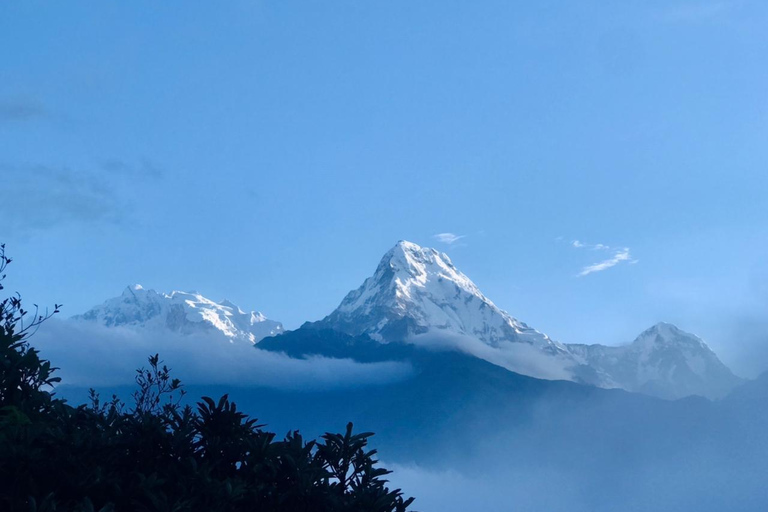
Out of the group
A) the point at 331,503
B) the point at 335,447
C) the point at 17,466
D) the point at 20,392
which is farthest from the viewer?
the point at 20,392

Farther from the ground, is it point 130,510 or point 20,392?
point 20,392

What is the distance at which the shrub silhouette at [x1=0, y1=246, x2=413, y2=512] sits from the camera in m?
19.0

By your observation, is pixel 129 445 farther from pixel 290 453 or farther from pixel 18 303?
pixel 18 303

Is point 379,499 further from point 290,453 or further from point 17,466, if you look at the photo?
point 17,466

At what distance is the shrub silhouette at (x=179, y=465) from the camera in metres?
19.0

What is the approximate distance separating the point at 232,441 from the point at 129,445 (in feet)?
8.14

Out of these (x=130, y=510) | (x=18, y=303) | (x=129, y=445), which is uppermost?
(x=18, y=303)

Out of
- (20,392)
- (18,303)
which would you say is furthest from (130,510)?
(18,303)

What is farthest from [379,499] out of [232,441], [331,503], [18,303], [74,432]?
[18,303]

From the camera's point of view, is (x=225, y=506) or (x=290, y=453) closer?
(x=225, y=506)

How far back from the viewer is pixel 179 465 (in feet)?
67.6

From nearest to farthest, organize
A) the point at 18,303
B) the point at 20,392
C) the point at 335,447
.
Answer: the point at 335,447 → the point at 20,392 → the point at 18,303

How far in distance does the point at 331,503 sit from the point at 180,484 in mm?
3534

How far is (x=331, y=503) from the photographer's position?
2044cm
